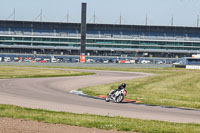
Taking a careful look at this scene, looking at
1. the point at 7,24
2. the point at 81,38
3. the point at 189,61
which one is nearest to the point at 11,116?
the point at 189,61

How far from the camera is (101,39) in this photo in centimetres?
14438

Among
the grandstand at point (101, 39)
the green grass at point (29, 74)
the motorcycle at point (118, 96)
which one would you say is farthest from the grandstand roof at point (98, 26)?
the motorcycle at point (118, 96)

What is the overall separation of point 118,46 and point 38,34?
34.5m

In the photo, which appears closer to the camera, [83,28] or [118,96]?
[118,96]

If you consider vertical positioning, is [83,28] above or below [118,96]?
above

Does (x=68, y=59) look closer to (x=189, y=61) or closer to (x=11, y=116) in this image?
(x=189, y=61)

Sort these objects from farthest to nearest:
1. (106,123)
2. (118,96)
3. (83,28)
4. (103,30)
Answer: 1. (103,30)
2. (83,28)
3. (118,96)
4. (106,123)

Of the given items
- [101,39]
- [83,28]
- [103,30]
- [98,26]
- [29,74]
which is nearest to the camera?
[29,74]

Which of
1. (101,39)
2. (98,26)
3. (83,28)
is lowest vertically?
(101,39)

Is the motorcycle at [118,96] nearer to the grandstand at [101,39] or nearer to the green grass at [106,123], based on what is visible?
the green grass at [106,123]

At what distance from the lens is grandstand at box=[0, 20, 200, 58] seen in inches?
5655

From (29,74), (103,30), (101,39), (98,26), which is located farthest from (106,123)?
(103,30)

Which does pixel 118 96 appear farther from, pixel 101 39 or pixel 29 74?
pixel 101 39

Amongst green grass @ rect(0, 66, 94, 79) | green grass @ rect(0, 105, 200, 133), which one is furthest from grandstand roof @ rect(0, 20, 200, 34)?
green grass @ rect(0, 105, 200, 133)
